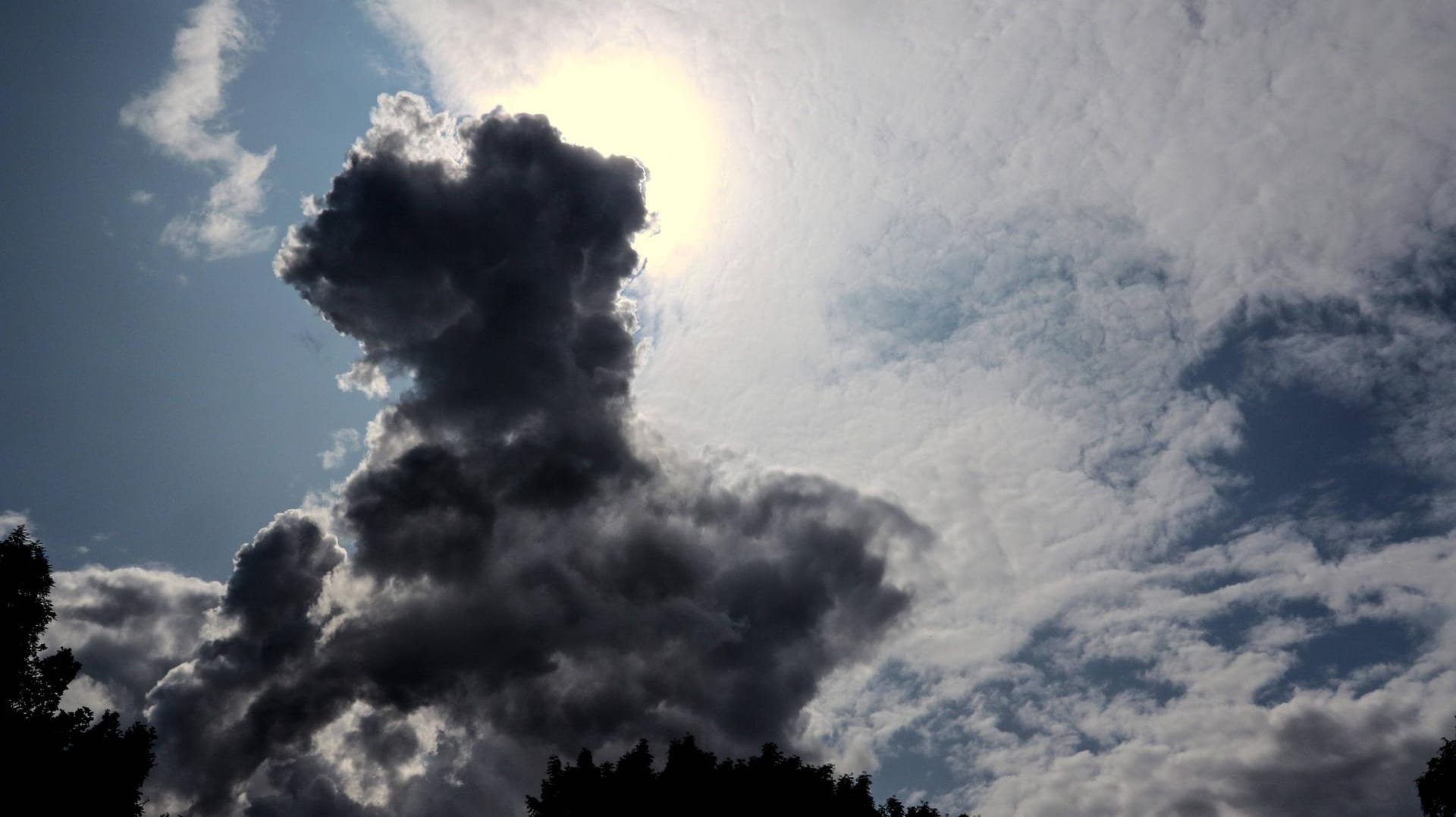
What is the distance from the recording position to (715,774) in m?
65.6

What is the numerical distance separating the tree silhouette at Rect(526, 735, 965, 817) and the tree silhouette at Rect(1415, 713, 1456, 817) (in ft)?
112

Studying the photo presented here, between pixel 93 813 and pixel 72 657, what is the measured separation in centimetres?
779

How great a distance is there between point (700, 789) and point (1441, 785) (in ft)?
168

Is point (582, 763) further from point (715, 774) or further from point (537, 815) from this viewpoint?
point (715, 774)

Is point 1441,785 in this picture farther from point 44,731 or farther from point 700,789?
point 44,731

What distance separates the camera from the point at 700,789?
6381 centimetres

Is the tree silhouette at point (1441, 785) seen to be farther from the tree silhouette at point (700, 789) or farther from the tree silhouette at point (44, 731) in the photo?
the tree silhouette at point (44, 731)

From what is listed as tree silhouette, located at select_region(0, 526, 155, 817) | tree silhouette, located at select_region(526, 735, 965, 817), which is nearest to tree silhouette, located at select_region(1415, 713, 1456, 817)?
tree silhouette, located at select_region(526, 735, 965, 817)

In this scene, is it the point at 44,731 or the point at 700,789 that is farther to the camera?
the point at 700,789

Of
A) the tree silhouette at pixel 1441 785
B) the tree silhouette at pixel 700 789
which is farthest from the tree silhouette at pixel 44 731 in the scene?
the tree silhouette at pixel 1441 785

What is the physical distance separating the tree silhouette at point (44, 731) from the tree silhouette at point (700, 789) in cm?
2855

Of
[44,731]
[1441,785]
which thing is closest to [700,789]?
[44,731]

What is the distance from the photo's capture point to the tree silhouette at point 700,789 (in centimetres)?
6322

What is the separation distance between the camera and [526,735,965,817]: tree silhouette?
6322 centimetres
